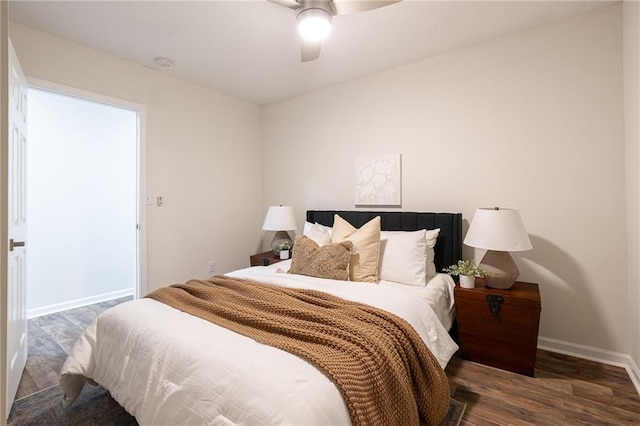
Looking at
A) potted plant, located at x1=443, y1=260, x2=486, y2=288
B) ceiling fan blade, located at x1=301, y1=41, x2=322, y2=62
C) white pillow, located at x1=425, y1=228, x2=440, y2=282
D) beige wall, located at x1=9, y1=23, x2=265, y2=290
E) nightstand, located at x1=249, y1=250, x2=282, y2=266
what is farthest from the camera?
nightstand, located at x1=249, y1=250, x2=282, y2=266

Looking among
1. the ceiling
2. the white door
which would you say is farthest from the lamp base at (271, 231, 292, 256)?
the white door

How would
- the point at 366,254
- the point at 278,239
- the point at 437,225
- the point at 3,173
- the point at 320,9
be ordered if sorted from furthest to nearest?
the point at 278,239
the point at 437,225
the point at 366,254
the point at 320,9
the point at 3,173

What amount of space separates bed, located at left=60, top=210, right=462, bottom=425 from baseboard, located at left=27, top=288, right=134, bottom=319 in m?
2.43

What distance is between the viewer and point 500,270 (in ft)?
7.39

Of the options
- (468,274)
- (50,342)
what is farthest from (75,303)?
(468,274)

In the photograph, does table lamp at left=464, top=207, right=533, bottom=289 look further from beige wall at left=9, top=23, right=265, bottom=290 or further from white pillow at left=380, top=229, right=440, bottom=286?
beige wall at left=9, top=23, right=265, bottom=290

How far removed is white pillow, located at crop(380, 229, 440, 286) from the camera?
2.40m

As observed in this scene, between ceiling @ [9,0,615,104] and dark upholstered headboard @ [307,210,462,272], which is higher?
ceiling @ [9,0,615,104]

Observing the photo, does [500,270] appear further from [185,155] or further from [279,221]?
[185,155]

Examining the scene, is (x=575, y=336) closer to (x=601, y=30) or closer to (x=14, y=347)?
(x=601, y=30)

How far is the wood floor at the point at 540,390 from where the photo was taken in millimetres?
1757

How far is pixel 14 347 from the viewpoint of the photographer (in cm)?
196

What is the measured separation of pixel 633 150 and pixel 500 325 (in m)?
1.42

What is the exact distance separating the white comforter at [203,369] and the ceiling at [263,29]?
200 cm
